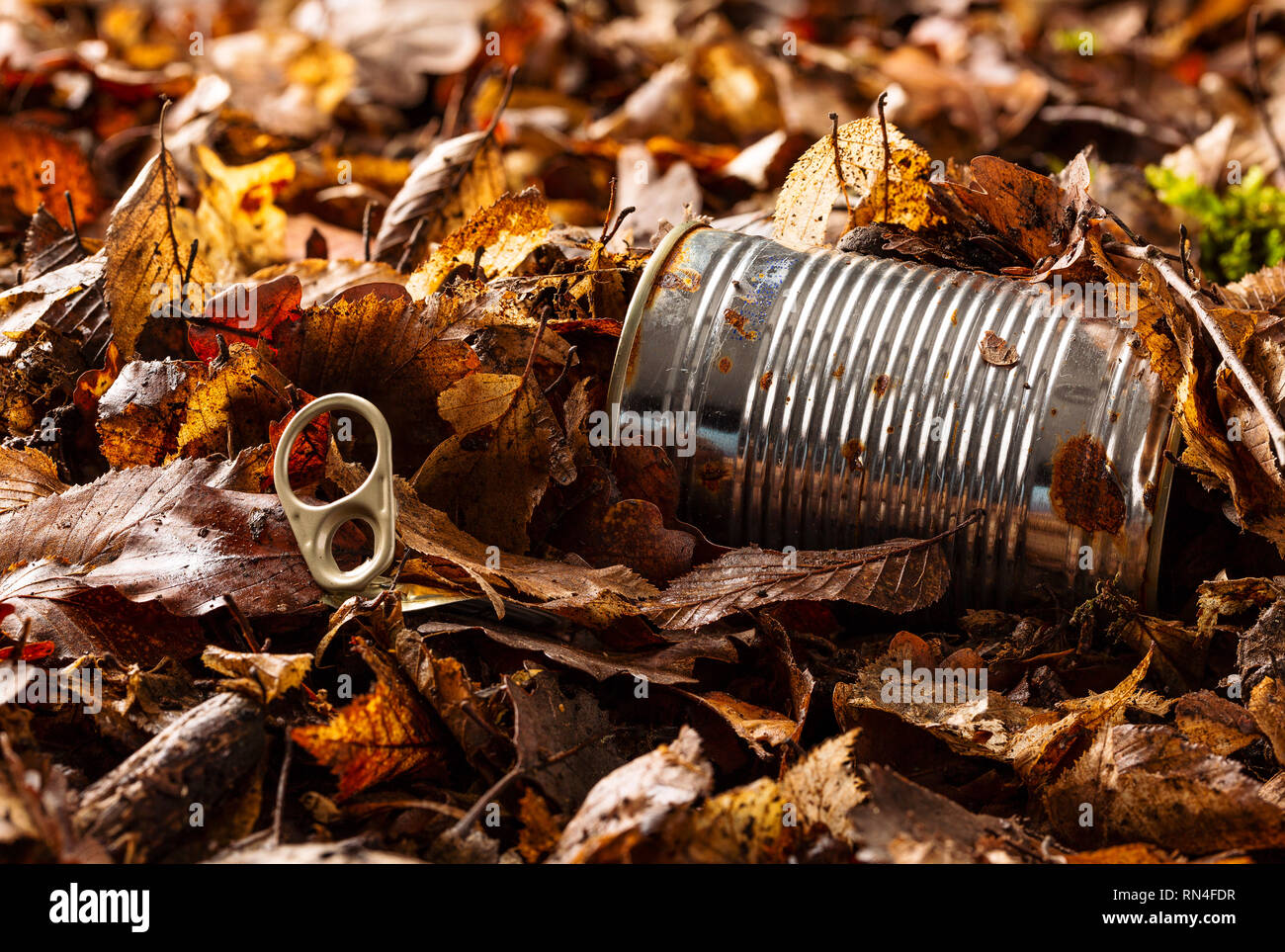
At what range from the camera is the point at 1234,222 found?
2.73 meters

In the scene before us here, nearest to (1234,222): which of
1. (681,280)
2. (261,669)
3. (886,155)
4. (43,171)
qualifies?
(886,155)

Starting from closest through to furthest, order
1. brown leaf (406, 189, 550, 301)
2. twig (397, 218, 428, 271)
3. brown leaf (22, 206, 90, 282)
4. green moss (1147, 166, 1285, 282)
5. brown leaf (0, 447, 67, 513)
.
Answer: brown leaf (0, 447, 67, 513), brown leaf (406, 189, 550, 301), brown leaf (22, 206, 90, 282), twig (397, 218, 428, 271), green moss (1147, 166, 1285, 282)

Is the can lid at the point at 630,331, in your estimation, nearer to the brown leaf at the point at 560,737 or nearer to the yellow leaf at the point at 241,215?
the brown leaf at the point at 560,737

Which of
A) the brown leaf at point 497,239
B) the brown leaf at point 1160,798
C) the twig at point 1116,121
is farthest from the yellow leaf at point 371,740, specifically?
the twig at point 1116,121

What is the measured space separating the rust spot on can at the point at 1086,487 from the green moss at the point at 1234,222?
1.25 m

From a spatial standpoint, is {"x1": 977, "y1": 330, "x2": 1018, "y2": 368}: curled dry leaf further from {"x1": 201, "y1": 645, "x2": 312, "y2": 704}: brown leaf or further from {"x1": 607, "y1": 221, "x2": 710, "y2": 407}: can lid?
{"x1": 201, "y1": 645, "x2": 312, "y2": 704}: brown leaf

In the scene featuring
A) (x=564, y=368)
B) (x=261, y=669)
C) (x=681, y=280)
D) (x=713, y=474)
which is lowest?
(x=261, y=669)

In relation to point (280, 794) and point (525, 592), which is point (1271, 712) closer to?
point (525, 592)

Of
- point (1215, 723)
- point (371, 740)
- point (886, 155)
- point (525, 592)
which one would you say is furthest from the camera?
point (886, 155)

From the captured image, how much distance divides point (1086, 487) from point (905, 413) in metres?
0.26

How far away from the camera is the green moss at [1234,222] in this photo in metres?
2.62

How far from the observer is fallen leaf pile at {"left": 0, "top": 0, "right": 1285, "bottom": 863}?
47.3 inches

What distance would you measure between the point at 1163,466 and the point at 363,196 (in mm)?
1895

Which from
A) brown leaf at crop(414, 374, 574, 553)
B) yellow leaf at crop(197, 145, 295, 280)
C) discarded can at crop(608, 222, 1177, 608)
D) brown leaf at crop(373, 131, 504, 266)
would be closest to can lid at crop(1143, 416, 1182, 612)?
discarded can at crop(608, 222, 1177, 608)
